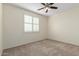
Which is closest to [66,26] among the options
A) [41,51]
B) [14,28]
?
[41,51]

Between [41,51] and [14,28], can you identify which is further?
[14,28]

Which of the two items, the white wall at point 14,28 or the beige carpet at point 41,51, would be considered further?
the white wall at point 14,28

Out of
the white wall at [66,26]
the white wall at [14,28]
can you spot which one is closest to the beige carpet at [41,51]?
the white wall at [14,28]

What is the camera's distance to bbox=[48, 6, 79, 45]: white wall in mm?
3836

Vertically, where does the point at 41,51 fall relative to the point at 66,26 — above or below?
below

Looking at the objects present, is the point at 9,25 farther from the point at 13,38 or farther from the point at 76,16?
the point at 76,16

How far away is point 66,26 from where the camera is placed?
4.33 metres

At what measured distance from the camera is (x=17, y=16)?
11.0 feet

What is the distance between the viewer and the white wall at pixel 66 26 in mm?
3836

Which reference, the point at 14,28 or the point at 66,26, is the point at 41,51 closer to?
the point at 14,28

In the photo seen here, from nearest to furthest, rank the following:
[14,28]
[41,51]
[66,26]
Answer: [41,51] → [14,28] → [66,26]

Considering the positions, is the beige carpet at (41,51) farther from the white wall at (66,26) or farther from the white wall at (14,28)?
the white wall at (66,26)

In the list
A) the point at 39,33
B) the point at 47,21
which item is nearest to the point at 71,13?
the point at 47,21

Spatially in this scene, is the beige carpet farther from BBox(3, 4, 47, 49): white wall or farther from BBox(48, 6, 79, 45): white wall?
BBox(48, 6, 79, 45): white wall
